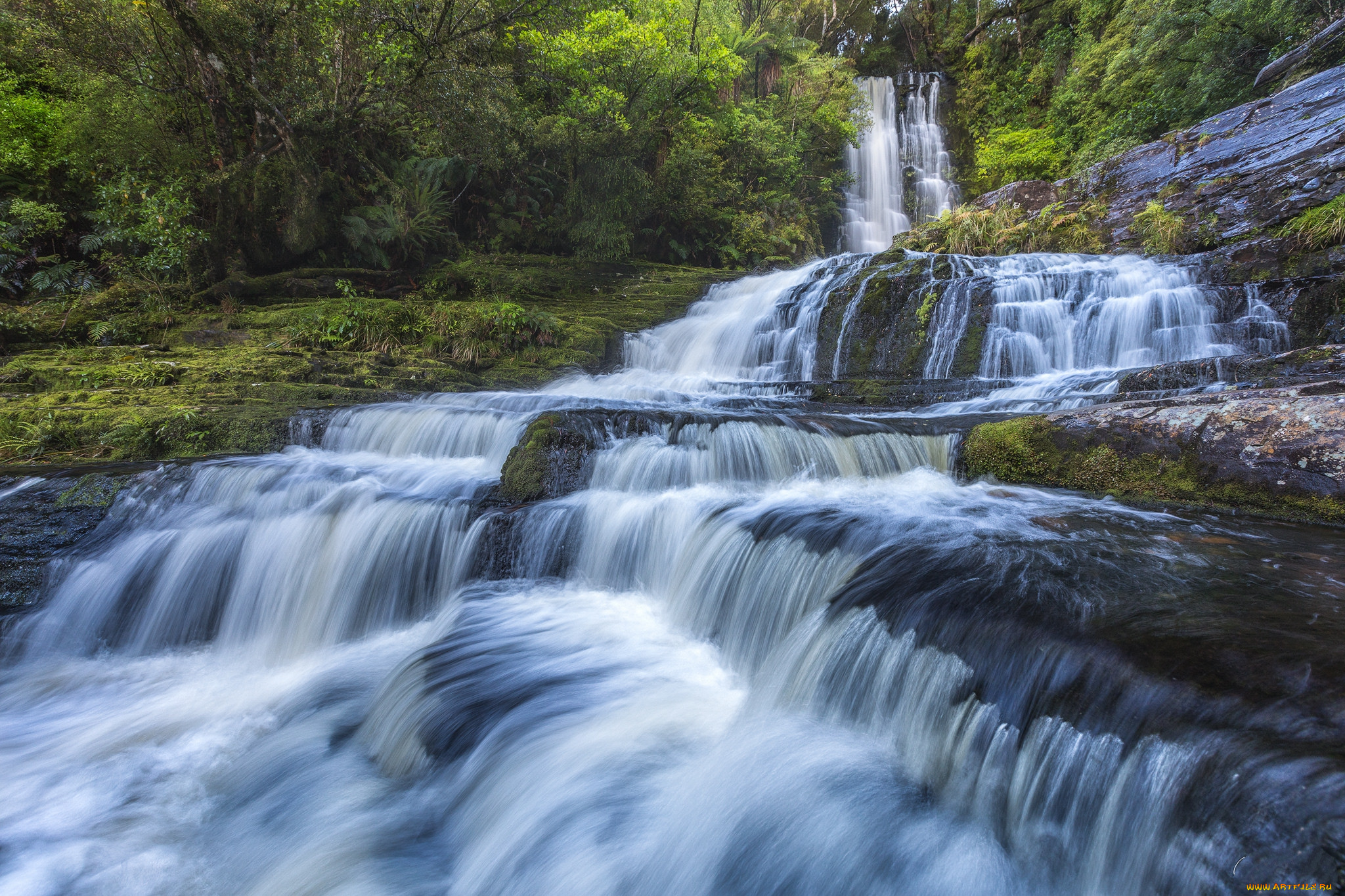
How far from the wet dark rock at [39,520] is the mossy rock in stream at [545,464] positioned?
322cm

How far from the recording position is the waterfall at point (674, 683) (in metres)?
1.86

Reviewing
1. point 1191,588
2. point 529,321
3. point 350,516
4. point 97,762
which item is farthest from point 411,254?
point 1191,588

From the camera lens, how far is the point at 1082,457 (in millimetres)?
4402

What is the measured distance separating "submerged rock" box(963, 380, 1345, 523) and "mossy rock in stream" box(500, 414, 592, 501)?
3.60 meters

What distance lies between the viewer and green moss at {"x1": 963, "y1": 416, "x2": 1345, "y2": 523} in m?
3.50

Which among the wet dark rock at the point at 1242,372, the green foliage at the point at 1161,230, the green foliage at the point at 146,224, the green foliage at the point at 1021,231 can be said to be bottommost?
the wet dark rock at the point at 1242,372

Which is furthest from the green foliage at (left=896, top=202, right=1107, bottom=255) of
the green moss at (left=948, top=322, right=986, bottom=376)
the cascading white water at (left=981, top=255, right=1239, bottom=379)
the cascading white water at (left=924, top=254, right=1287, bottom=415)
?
the green moss at (left=948, top=322, right=986, bottom=376)

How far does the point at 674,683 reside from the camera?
3.25 m

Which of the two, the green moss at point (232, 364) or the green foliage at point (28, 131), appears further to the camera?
the green foliage at point (28, 131)

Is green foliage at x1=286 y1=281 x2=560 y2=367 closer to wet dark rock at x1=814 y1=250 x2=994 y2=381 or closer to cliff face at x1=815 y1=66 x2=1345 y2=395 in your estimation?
wet dark rock at x1=814 y1=250 x2=994 y2=381

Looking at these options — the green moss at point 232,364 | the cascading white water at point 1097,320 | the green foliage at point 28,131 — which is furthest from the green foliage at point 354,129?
the cascading white water at point 1097,320

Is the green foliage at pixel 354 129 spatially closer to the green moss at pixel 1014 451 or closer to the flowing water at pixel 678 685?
the flowing water at pixel 678 685

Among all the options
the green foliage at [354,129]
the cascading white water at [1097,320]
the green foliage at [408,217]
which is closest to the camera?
the cascading white water at [1097,320]

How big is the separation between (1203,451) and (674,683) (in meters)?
3.87
